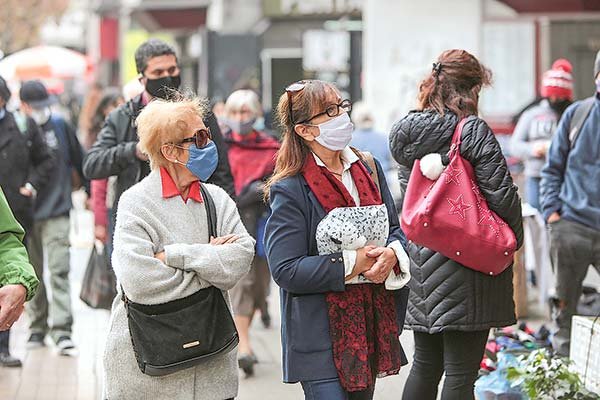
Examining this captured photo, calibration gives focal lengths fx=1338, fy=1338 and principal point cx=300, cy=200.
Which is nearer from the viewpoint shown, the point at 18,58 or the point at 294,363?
the point at 294,363

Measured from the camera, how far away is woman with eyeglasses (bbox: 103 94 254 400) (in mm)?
5008

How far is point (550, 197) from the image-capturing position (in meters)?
8.27

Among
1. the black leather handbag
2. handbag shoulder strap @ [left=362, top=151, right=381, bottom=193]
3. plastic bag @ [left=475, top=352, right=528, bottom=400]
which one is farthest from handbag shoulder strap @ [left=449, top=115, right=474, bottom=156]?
plastic bag @ [left=475, top=352, right=528, bottom=400]

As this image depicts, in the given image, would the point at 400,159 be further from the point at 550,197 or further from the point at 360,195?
the point at 550,197

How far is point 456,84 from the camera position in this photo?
19.9 feet

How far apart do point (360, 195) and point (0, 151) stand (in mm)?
4476

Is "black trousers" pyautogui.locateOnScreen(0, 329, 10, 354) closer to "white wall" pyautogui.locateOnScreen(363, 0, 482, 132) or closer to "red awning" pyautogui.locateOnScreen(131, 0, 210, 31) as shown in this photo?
"white wall" pyautogui.locateOnScreen(363, 0, 482, 132)

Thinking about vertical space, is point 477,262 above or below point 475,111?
below

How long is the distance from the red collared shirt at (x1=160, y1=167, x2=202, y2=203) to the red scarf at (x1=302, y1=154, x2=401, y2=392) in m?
0.43

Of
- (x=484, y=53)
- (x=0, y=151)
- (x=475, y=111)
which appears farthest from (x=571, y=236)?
(x=484, y=53)

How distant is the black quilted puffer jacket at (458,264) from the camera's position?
5891mm

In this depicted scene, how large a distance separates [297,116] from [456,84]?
A: 3.59 ft

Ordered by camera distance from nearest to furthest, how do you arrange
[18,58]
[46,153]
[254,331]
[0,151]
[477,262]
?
[477,262]
[0,151]
[46,153]
[254,331]
[18,58]

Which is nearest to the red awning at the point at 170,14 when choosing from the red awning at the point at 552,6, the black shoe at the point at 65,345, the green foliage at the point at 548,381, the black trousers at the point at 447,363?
the red awning at the point at 552,6
